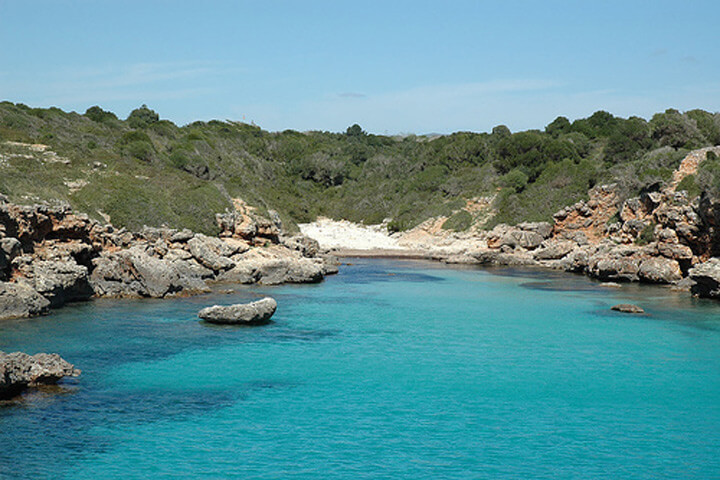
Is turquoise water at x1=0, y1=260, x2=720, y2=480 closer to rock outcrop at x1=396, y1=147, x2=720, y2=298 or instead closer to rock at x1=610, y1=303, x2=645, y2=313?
rock at x1=610, y1=303, x2=645, y2=313

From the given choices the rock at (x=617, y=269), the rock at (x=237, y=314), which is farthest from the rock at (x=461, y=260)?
the rock at (x=237, y=314)

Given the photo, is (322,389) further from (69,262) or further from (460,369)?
(69,262)

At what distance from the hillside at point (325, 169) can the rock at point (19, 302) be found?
913 centimetres

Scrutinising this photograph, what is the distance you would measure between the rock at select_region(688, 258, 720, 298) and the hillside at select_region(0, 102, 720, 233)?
16.3 ft

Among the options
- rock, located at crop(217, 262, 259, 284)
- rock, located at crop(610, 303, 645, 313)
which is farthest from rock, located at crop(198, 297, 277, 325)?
rock, located at crop(610, 303, 645, 313)

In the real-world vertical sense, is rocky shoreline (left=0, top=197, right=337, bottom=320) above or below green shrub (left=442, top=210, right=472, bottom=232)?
below

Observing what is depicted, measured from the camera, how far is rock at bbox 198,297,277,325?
91.7 ft

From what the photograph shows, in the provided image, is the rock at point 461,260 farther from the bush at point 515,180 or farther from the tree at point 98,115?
the tree at point 98,115

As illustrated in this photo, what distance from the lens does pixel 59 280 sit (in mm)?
29641

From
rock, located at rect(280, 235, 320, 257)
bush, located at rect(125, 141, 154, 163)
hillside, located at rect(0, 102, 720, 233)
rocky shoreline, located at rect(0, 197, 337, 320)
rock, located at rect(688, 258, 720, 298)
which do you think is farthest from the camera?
bush, located at rect(125, 141, 154, 163)

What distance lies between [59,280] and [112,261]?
4.97 m

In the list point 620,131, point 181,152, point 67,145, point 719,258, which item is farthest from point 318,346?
point 620,131

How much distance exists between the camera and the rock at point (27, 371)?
670 inches

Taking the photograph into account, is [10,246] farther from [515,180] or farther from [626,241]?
[515,180]
